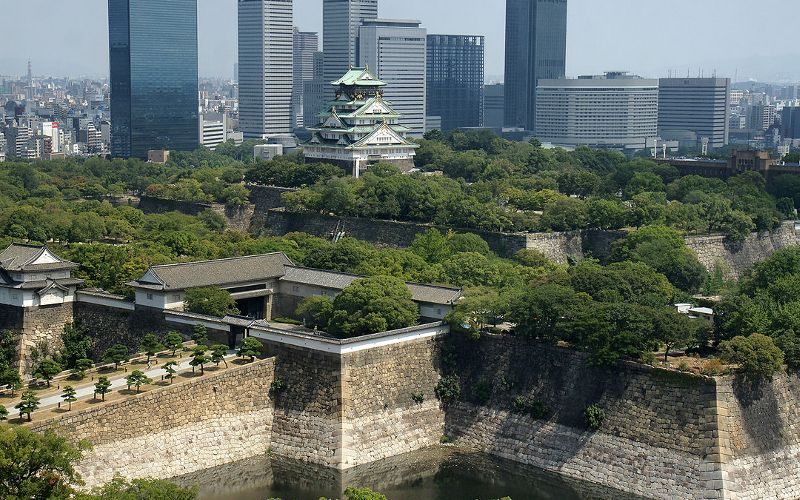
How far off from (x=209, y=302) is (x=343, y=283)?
338 centimetres

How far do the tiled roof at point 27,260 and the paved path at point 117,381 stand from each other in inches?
214

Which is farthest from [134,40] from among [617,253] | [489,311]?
[489,311]

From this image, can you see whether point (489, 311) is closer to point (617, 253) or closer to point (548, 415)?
point (548, 415)

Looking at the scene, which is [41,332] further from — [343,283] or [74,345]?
[343,283]

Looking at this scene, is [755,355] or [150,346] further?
[150,346]

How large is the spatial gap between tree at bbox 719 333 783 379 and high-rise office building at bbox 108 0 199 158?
79.6 m

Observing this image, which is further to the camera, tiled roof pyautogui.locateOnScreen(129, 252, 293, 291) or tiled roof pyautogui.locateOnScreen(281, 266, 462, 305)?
tiled roof pyautogui.locateOnScreen(129, 252, 293, 291)

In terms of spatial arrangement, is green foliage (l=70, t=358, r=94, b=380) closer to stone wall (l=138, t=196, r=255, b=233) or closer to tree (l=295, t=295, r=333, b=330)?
tree (l=295, t=295, r=333, b=330)

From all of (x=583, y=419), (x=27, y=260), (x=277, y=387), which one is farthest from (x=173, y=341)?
(x=583, y=419)

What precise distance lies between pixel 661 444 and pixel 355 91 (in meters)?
A: 31.3

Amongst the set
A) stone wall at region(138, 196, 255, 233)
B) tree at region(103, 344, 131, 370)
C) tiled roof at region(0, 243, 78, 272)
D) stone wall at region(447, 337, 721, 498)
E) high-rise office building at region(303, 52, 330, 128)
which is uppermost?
high-rise office building at region(303, 52, 330, 128)

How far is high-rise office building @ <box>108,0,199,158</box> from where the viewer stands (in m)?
103

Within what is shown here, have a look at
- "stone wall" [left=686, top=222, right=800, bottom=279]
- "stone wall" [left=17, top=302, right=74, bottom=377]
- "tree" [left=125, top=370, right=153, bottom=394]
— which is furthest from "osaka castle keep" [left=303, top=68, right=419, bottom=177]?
"tree" [left=125, top=370, right=153, bottom=394]

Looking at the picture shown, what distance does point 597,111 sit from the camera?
111 m
